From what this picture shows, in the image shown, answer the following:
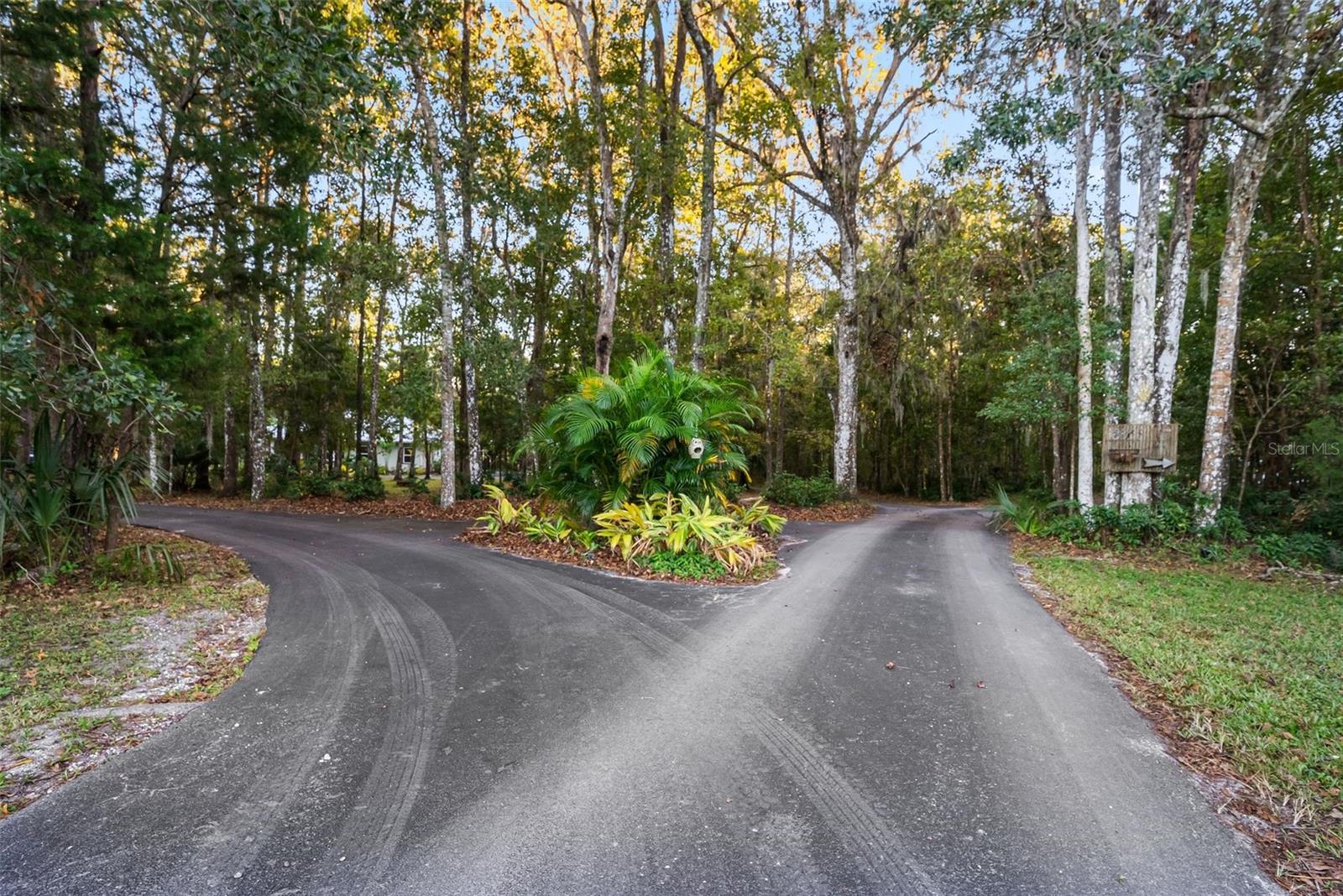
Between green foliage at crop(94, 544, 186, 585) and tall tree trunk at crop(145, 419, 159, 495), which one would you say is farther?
tall tree trunk at crop(145, 419, 159, 495)

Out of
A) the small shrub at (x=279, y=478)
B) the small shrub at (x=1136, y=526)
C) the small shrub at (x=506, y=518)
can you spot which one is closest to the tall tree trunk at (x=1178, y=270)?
the small shrub at (x=1136, y=526)

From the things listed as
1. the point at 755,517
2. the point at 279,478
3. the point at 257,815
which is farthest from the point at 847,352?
the point at 279,478

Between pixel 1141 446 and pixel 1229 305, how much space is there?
243cm

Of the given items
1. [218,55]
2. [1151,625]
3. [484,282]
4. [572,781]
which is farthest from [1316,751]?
[484,282]

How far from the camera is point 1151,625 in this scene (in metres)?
5.08

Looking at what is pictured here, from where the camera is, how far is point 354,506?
47.4 feet

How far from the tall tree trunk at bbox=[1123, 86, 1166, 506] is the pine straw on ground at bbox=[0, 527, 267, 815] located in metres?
12.4

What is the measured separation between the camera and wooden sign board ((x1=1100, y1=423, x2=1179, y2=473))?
9070mm

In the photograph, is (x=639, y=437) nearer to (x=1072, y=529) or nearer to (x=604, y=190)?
(x=604, y=190)

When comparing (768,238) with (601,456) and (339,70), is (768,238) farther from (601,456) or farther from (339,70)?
(339,70)

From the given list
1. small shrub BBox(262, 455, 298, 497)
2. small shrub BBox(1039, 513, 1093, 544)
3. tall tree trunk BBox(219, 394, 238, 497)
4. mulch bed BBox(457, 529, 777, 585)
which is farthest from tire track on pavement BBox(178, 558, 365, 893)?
tall tree trunk BBox(219, 394, 238, 497)

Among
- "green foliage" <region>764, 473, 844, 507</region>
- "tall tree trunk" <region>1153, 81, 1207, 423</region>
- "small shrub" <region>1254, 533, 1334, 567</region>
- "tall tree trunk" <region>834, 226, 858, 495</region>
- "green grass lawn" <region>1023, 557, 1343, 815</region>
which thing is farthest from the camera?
"tall tree trunk" <region>834, 226, 858, 495</region>

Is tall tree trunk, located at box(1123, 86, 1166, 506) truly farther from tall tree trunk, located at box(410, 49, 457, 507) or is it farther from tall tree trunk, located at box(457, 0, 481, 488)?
tall tree trunk, located at box(457, 0, 481, 488)

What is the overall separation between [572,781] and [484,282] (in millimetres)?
14114
